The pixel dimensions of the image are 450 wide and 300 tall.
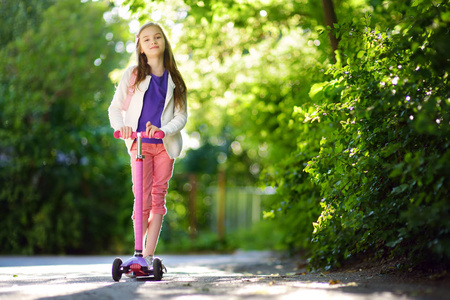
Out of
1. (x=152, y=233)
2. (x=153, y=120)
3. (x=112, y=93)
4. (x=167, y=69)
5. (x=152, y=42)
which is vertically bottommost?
(x=152, y=233)

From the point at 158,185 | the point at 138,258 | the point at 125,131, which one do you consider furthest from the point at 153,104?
the point at 138,258

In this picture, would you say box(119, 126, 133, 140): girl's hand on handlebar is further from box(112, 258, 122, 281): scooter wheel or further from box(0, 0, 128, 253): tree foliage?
box(0, 0, 128, 253): tree foliage

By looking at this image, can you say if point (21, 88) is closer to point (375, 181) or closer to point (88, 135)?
point (88, 135)

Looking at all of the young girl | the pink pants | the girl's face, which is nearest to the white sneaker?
the young girl

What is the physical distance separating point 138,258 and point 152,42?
155 cm

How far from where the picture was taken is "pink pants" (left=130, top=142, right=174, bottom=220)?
3910mm

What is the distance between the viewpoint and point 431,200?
9.79ft

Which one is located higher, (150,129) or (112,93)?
(112,93)

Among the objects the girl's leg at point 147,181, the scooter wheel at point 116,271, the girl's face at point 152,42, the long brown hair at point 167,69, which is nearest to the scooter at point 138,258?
the scooter wheel at point 116,271

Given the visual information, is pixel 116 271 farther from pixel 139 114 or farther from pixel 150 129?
pixel 139 114

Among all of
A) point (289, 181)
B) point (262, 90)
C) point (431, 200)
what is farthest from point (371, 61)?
point (262, 90)

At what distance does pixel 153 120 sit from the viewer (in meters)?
3.90

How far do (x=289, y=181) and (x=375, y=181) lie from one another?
166 cm

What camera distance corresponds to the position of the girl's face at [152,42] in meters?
4.03
